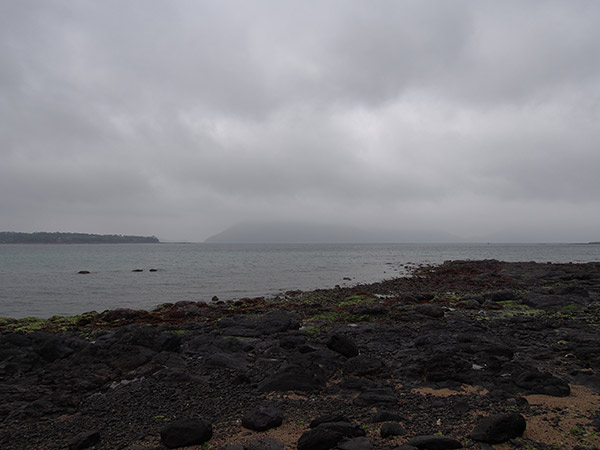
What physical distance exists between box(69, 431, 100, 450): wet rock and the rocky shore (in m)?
0.02

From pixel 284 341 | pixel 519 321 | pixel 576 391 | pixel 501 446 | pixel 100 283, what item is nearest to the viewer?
pixel 501 446

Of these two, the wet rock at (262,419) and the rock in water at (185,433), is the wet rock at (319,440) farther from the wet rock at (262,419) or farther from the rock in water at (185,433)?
the rock in water at (185,433)

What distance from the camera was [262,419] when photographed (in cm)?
683

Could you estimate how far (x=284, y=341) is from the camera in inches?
486

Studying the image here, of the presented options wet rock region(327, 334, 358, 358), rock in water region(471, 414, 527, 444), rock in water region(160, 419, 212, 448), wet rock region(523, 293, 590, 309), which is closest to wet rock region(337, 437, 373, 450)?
rock in water region(471, 414, 527, 444)

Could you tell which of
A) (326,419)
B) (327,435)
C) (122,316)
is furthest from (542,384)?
(122,316)

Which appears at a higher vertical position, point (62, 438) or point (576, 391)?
point (576, 391)

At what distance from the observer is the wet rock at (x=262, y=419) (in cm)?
673

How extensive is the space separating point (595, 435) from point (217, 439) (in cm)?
625

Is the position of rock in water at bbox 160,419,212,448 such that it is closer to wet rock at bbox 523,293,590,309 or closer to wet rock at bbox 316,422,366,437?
wet rock at bbox 316,422,366,437

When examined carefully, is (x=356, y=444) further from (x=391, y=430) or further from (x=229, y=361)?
(x=229, y=361)

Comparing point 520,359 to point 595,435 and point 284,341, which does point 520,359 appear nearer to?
point 595,435

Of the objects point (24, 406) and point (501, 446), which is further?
point (24, 406)

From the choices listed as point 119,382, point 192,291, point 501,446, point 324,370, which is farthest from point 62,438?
point 192,291
